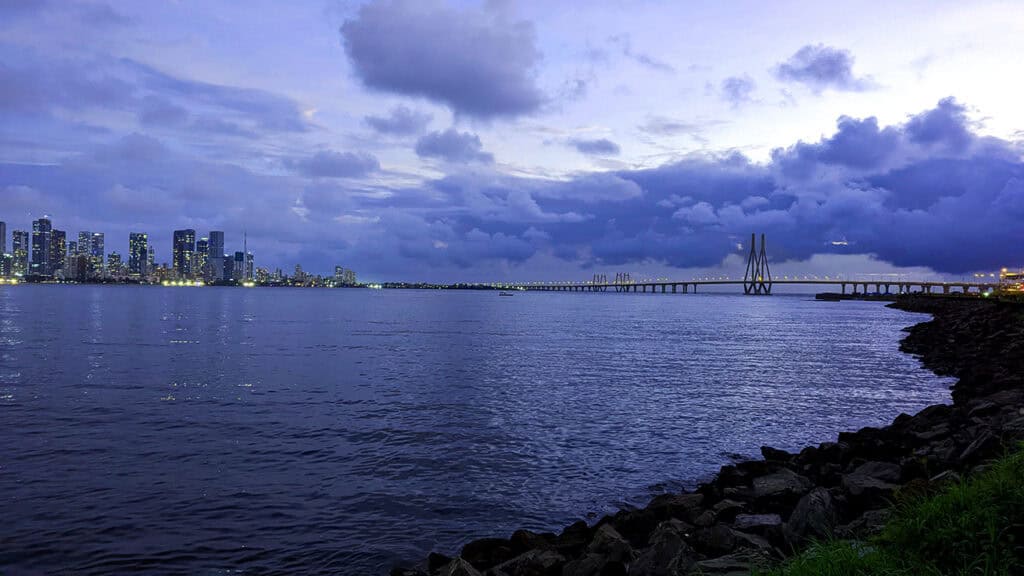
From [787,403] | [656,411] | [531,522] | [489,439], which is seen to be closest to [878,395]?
[787,403]

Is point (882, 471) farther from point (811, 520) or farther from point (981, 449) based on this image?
point (811, 520)

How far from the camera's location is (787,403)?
3066 centimetres

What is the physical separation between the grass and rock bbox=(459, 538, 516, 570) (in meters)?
5.47

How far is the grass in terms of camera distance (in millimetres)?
6301

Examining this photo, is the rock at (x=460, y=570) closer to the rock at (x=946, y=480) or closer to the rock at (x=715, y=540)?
the rock at (x=715, y=540)

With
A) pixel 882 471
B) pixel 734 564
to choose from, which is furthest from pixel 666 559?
pixel 882 471

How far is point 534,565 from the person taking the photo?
10398 mm

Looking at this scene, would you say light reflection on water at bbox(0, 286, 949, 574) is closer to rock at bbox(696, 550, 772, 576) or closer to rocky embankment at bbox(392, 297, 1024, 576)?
rocky embankment at bbox(392, 297, 1024, 576)

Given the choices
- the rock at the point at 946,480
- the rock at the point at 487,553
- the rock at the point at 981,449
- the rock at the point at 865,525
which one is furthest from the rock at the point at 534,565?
the rock at the point at 981,449

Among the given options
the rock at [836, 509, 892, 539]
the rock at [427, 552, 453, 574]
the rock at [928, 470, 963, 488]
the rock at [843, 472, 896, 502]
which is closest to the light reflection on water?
the rock at [427, 552, 453, 574]

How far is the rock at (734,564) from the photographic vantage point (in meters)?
8.10

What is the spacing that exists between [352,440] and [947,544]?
1808cm

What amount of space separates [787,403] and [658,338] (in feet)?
132

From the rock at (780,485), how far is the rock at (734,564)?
205 inches
